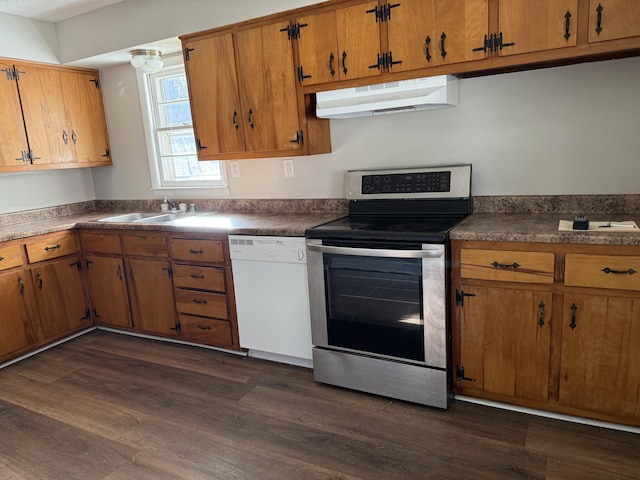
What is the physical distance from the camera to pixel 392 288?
238 centimetres

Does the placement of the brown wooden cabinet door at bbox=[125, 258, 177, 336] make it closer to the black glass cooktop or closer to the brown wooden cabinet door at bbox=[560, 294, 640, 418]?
the black glass cooktop

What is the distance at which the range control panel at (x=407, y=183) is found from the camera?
2.69 m

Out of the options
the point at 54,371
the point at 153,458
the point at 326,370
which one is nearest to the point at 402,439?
the point at 326,370

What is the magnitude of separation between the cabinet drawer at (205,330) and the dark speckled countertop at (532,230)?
1713 millimetres

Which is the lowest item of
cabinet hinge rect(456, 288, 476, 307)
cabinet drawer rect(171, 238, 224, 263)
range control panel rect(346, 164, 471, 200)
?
cabinet hinge rect(456, 288, 476, 307)

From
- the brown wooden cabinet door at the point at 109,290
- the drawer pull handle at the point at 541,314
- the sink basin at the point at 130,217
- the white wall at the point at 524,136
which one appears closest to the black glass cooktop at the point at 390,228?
the white wall at the point at 524,136

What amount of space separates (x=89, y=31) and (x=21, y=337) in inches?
93.8

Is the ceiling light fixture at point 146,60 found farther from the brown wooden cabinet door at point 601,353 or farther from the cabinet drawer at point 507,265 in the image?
the brown wooden cabinet door at point 601,353

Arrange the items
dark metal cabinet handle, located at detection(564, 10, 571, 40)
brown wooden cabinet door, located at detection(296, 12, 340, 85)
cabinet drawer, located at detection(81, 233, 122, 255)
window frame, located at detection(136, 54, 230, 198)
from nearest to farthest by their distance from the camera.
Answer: dark metal cabinet handle, located at detection(564, 10, 571, 40)
brown wooden cabinet door, located at detection(296, 12, 340, 85)
cabinet drawer, located at detection(81, 233, 122, 255)
window frame, located at detection(136, 54, 230, 198)

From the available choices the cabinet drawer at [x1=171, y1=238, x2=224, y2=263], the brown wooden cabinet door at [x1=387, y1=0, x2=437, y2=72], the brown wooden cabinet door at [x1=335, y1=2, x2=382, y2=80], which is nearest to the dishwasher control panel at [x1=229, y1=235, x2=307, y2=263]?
the cabinet drawer at [x1=171, y1=238, x2=224, y2=263]

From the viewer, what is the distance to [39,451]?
2275 millimetres

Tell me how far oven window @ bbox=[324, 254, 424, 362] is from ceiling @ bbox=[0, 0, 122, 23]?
2.73 m

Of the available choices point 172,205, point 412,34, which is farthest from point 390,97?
point 172,205

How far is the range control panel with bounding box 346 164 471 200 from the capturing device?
104 inches
